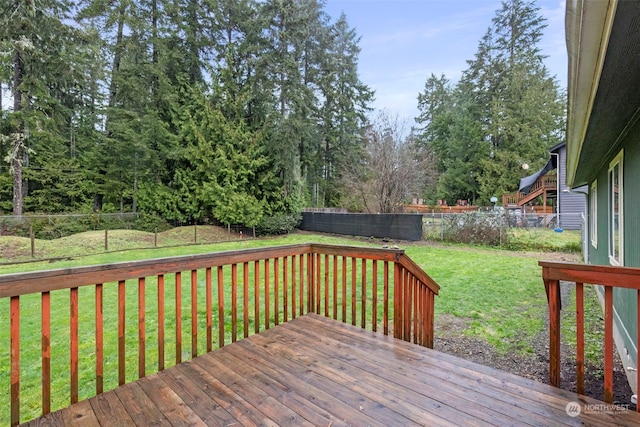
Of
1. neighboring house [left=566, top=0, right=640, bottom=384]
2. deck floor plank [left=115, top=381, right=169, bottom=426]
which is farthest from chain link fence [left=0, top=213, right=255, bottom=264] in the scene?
neighboring house [left=566, top=0, right=640, bottom=384]

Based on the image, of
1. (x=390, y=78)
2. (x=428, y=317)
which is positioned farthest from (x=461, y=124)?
(x=428, y=317)

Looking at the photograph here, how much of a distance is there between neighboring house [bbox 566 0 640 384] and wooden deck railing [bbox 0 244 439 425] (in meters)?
1.59

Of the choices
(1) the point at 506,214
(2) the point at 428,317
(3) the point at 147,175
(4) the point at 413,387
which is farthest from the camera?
(3) the point at 147,175

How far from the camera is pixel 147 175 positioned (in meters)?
14.4

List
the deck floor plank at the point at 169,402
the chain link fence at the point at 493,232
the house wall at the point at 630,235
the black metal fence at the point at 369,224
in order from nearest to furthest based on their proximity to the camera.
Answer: the deck floor plank at the point at 169,402, the house wall at the point at 630,235, the chain link fence at the point at 493,232, the black metal fence at the point at 369,224

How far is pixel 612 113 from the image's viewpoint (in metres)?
2.11

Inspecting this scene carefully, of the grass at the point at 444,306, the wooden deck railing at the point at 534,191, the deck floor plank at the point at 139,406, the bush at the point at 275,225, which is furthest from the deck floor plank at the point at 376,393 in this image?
the wooden deck railing at the point at 534,191

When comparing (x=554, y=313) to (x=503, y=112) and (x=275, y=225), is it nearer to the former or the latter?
(x=275, y=225)

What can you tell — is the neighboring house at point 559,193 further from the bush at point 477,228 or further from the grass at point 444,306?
the grass at point 444,306

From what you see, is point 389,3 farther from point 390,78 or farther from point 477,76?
point 477,76

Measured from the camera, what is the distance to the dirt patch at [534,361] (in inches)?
104

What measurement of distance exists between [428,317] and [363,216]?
386 inches

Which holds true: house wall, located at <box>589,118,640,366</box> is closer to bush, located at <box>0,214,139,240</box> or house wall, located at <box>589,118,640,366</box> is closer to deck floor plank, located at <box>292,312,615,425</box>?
deck floor plank, located at <box>292,312,615,425</box>

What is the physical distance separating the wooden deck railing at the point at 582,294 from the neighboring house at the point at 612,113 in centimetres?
95
